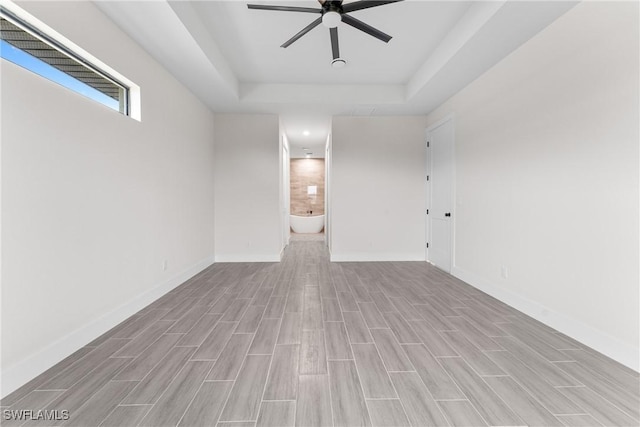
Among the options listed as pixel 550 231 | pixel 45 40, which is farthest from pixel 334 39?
pixel 550 231

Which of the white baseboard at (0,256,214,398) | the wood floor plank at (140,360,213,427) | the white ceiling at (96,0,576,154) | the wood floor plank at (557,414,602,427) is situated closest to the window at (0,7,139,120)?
the white ceiling at (96,0,576,154)

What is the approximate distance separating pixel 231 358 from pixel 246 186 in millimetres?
3445

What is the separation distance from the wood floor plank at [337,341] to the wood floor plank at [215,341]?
2.60 feet

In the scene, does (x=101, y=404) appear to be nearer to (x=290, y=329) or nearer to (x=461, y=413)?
(x=290, y=329)

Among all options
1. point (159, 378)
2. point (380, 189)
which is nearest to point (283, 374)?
point (159, 378)

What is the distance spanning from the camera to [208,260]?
4.44m

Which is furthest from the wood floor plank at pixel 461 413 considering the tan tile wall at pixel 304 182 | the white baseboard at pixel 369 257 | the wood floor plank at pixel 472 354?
the tan tile wall at pixel 304 182

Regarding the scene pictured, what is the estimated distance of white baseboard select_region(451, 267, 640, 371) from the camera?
1.71 m

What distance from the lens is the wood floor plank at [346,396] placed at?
1252mm

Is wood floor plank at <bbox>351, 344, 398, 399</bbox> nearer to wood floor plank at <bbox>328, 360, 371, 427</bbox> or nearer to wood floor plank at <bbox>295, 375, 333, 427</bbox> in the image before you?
wood floor plank at <bbox>328, 360, 371, 427</bbox>

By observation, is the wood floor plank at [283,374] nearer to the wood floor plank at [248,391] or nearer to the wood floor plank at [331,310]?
the wood floor plank at [248,391]

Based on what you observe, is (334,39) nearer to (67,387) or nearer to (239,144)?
(239,144)

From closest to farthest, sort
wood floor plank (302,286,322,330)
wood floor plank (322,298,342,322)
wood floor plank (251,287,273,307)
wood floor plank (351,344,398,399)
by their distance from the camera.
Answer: wood floor plank (351,344,398,399) → wood floor plank (302,286,322,330) → wood floor plank (322,298,342,322) → wood floor plank (251,287,273,307)

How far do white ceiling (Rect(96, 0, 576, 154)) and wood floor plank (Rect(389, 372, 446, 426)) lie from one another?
294 cm
